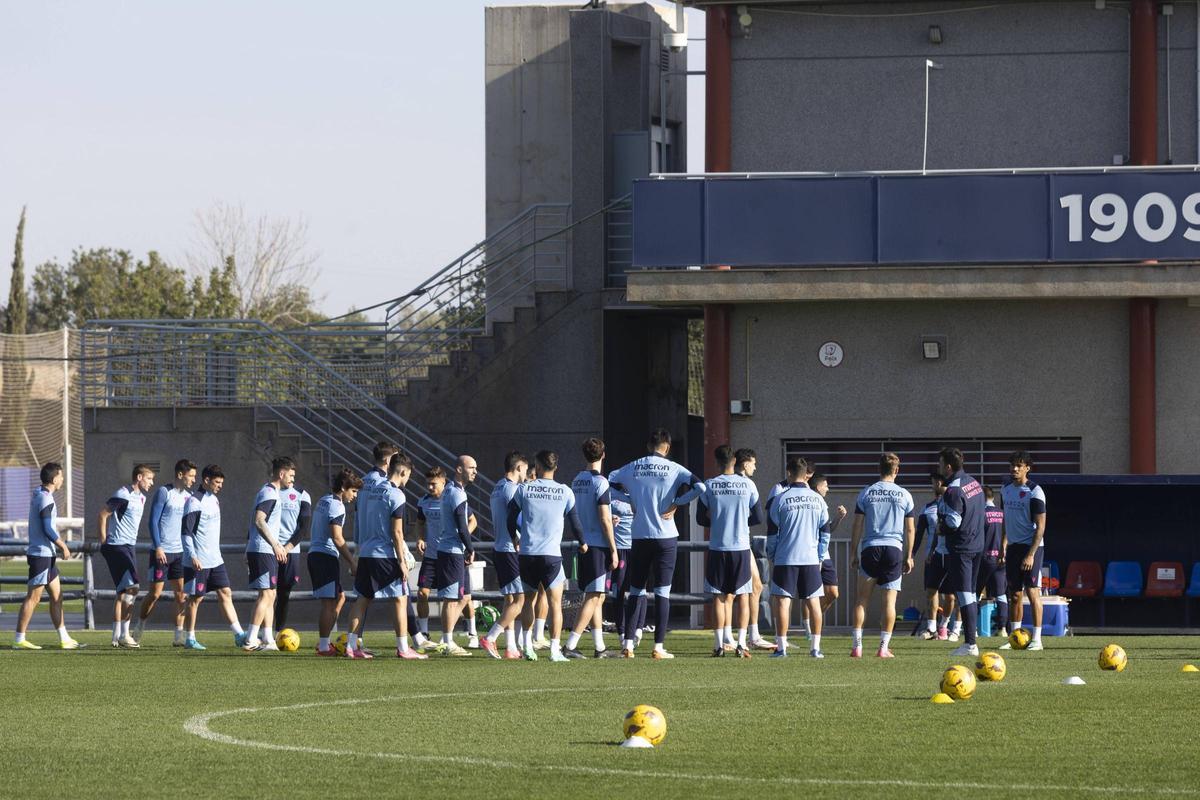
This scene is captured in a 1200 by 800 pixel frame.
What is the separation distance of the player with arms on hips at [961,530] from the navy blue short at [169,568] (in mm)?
7630

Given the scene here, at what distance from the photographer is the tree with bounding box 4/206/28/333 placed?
65500 millimetres

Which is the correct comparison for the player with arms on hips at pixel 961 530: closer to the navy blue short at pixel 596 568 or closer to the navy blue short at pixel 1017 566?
the navy blue short at pixel 1017 566

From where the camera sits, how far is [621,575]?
19.6m

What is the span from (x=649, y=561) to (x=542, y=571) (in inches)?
43.1

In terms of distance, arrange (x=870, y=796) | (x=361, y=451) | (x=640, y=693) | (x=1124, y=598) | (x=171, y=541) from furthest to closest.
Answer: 1. (x=361, y=451)
2. (x=1124, y=598)
3. (x=171, y=541)
4. (x=640, y=693)
5. (x=870, y=796)

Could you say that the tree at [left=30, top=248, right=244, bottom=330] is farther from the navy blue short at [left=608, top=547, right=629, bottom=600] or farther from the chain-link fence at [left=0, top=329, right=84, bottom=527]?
the navy blue short at [left=608, top=547, right=629, bottom=600]

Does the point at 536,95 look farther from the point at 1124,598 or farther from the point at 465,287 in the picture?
the point at 1124,598

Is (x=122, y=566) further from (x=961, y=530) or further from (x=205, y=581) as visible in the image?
(x=961, y=530)

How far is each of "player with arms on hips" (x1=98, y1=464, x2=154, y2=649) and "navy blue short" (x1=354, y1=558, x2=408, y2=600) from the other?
10.9 ft

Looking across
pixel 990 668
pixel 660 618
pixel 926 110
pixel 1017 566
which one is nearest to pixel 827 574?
pixel 1017 566

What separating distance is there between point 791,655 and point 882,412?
7.66 m

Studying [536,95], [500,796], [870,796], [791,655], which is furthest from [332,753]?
[536,95]

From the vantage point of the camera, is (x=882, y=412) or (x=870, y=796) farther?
(x=882, y=412)

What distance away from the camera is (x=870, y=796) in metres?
8.23
